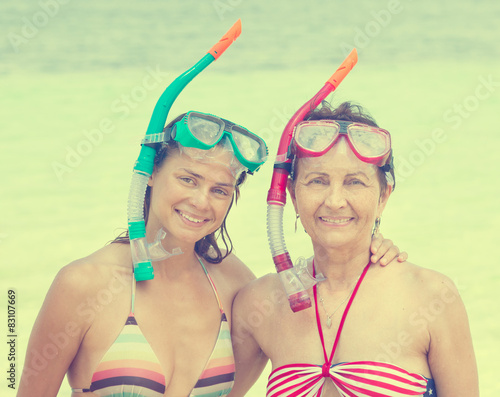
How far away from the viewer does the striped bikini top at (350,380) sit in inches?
121

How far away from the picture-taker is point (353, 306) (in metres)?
3.33

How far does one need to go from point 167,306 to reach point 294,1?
20.3m

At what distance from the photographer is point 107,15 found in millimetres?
20906

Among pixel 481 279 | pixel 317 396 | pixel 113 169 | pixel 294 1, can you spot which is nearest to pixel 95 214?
pixel 113 169

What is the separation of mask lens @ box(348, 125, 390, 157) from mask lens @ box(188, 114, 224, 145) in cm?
58

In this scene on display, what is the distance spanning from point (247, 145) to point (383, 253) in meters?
0.76

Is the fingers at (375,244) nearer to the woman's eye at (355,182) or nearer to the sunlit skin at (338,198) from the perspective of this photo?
the sunlit skin at (338,198)

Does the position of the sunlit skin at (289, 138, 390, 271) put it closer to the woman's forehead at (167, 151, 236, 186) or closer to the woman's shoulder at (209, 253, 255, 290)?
the woman's forehead at (167, 151, 236, 186)

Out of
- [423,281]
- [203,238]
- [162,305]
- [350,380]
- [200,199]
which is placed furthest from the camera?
[203,238]

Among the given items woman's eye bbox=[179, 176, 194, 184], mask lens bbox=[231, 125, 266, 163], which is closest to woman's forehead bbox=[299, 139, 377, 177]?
mask lens bbox=[231, 125, 266, 163]

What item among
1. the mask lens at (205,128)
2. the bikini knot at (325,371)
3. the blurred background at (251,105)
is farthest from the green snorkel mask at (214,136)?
the bikini knot at (325,371)

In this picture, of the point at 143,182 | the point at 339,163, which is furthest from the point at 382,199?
the point at 143,182

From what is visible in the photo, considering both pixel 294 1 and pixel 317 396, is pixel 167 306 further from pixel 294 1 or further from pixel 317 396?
pixel 294 1

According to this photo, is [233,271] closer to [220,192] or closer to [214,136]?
[220,192]
